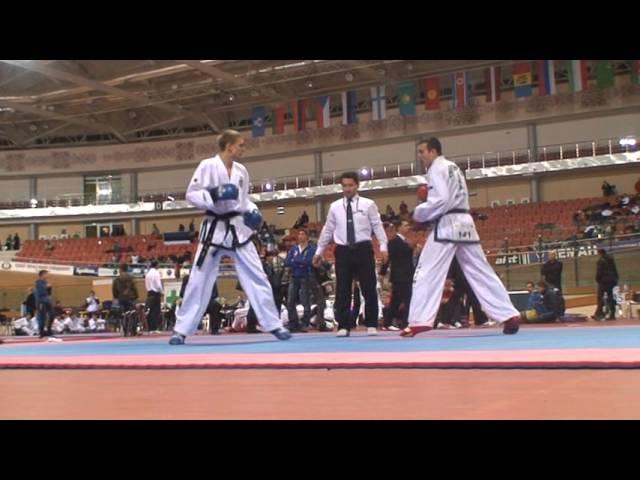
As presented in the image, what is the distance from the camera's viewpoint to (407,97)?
27250 mm

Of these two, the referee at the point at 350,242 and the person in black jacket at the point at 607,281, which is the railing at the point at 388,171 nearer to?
the person in black jacket at the point at 607,281

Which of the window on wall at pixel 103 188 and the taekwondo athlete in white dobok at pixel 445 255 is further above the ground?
the window on wall at pixel 103 188

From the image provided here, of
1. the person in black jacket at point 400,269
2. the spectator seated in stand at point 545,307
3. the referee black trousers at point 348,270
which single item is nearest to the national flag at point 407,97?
the spectator seated in stand at point 545,307

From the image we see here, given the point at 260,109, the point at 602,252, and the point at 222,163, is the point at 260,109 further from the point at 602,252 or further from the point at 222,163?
the point at 222,163

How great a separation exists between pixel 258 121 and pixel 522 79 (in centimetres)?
1106

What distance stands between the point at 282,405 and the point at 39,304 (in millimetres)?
11966

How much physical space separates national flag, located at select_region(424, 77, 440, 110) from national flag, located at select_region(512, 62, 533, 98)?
3089 millimetres

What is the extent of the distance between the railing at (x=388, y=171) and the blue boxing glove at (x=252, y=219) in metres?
21.8

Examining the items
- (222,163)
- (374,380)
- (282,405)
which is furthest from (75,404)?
(222,163)

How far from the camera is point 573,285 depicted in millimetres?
13859

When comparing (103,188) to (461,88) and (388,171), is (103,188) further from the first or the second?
(461,88)

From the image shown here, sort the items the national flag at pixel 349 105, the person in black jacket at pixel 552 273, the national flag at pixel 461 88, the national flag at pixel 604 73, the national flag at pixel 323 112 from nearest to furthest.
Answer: the person in black jacket at pixel 552 273
the national flag at pixel 604 73
the national flag at pixel 461 88
the national flag at pixel 349 105
the national flag at pixel 323 112

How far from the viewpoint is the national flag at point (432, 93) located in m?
27.1
